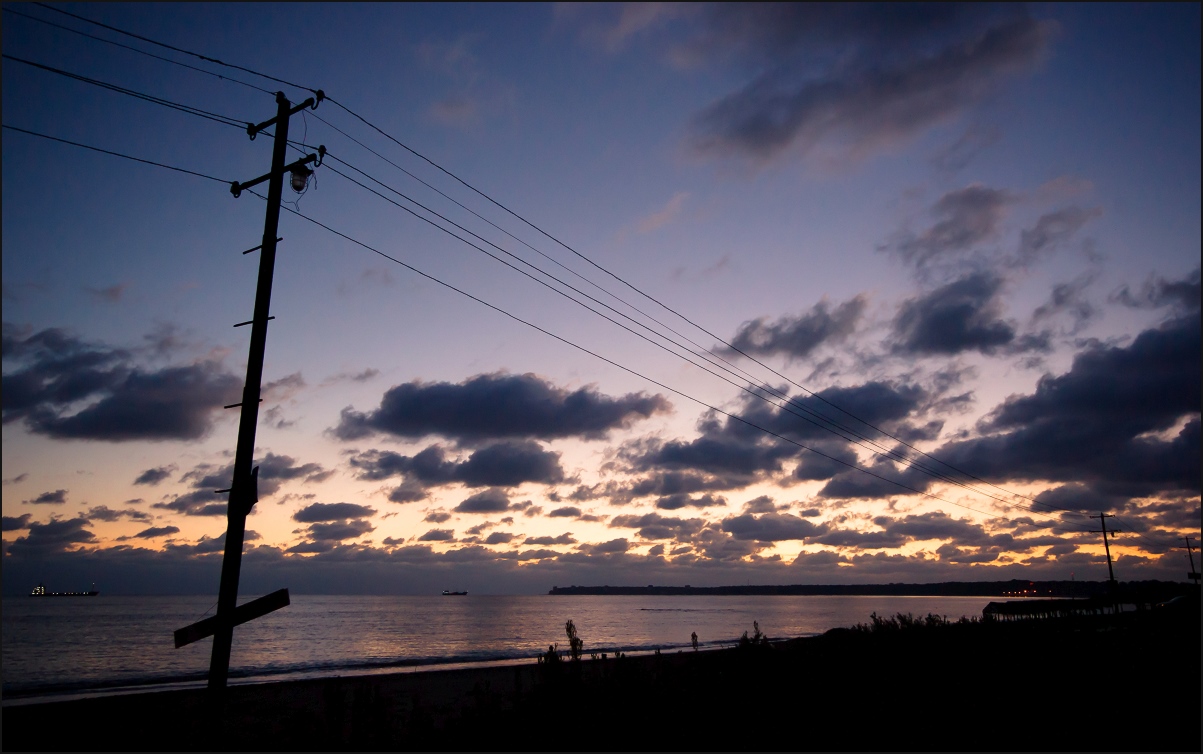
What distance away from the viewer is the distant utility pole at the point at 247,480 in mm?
8039

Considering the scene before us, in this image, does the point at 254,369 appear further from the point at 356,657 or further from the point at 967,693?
the point at 356,657

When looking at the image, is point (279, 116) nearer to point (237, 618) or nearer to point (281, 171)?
point (281, 171)

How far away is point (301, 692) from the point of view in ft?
77.1

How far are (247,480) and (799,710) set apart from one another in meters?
9.79

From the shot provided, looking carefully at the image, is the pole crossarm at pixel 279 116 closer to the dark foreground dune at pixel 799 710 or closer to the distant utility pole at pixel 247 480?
the distant utility pole at pixel 247 480

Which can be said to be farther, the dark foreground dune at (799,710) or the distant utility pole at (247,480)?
the dark foreground dune at (799,710)

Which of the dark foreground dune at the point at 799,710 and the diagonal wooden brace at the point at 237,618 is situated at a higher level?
the diagonal wooden brace at the point at 237,618

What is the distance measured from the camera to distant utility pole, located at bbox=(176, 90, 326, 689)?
8039mm

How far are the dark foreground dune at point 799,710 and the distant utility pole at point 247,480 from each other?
942 millimetres

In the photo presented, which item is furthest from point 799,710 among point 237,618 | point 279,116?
point 279,116

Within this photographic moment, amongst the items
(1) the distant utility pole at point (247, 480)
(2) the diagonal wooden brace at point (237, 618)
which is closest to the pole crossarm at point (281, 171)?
(1) the distant utility pole at point (247, 480)

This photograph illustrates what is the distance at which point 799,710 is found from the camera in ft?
37.7

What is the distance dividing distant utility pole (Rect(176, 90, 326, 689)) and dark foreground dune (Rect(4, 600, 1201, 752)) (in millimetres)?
942

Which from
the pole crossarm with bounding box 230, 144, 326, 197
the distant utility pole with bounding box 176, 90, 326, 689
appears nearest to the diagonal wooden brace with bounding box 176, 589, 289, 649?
the distant utility pole with bounding box 176, 90, 326, 689
